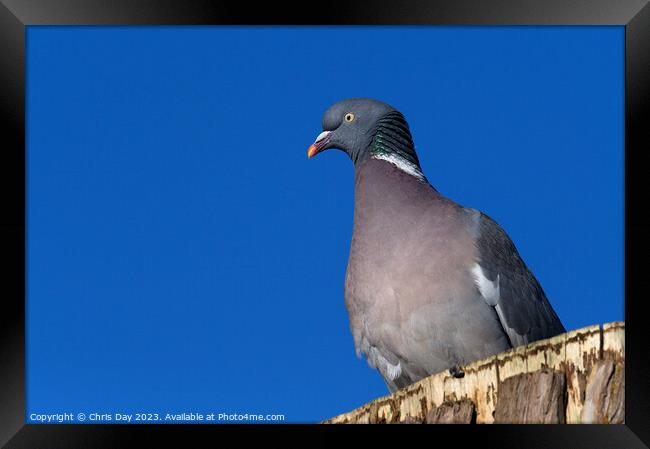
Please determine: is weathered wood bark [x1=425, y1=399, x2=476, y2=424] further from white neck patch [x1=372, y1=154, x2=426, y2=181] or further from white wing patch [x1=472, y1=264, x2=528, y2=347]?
white neck patch [x1=372, y1=154, x2=426, y2=181]

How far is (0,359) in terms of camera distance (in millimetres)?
5422

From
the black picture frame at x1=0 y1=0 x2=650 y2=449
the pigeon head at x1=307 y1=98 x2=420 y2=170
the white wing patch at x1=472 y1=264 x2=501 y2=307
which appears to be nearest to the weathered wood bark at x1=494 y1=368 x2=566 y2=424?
the black picture frame at x1=0 y1=0 x2=650 y2=449

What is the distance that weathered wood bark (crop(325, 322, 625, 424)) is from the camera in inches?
198

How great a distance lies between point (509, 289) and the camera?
21.6 feet

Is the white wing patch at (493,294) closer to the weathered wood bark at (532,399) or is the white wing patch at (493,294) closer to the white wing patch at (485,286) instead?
the white wing patch at (485,286)

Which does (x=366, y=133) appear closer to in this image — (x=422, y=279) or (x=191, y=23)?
(x=422, y=279)

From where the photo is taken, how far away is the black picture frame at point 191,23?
Result: 17.5ft

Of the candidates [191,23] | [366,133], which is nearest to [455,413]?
[191,23]

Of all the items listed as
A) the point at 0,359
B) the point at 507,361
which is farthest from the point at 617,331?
the point at 0,359

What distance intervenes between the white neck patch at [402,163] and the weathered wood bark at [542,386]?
2.17m

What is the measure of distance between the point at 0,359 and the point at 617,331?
328 centimetres

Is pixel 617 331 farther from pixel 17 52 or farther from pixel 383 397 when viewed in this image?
pixel 17 52

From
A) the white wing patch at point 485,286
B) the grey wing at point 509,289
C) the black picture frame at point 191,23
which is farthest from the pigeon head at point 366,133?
the black picture frame at point 191,23

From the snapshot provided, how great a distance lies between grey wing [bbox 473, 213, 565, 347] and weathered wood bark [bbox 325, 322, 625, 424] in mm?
1356
